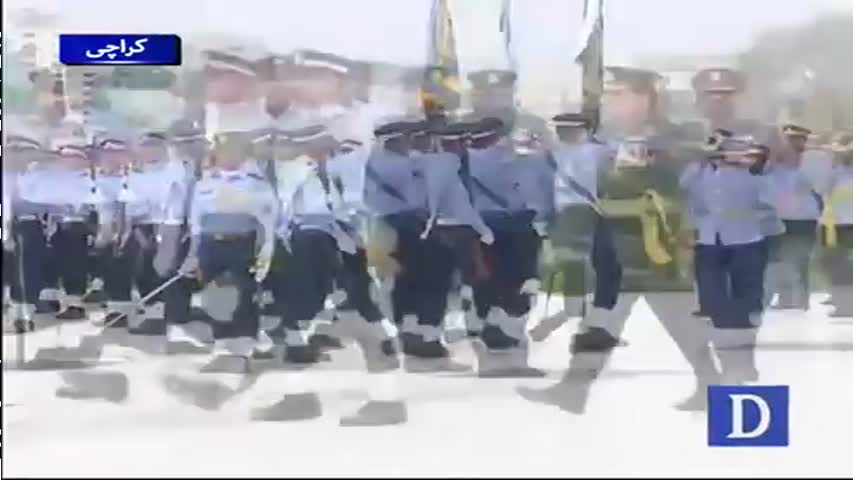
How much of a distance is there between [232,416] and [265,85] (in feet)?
1.91

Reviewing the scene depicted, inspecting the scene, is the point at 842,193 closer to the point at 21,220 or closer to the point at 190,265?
the point at 190,265

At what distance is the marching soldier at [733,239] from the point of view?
5.97ft

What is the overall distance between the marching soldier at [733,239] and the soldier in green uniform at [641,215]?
0.04m

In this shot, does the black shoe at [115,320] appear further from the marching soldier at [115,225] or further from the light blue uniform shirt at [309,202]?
the light blue uniform shirt at [309,202]

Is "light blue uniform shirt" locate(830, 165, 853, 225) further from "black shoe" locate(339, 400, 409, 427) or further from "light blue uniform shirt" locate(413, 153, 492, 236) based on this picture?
"black shoe" locate(339, 400, 409, 427)

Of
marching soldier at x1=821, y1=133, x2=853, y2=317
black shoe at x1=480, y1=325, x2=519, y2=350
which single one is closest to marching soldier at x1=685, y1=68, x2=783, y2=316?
marching soldier at x1=821, y1=133, x2=853, y2=317

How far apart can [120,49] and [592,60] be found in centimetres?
80

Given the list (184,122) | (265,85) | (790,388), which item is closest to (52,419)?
(184,122)

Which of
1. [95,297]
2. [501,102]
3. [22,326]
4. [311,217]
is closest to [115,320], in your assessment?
[95,297]

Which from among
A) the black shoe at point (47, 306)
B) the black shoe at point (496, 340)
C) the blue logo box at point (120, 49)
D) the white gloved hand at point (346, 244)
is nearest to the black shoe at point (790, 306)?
the black shoe at point (496, 340)

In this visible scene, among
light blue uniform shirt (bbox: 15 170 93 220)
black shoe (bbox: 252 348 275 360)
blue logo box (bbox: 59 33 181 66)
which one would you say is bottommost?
black shoe (bbox: 252 348 275 360)

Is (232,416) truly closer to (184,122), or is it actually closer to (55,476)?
(55,476)

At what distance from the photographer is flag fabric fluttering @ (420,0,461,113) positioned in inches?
70.9

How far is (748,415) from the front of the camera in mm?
1882
